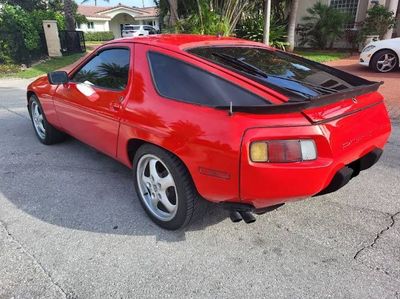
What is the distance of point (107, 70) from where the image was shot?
359 cm

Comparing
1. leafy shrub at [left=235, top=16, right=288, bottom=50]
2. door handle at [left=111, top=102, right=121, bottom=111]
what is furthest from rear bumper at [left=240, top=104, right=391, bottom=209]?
leafy shrub at [left=235, top=16, right=288, bottom=50]

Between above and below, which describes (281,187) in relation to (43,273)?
above

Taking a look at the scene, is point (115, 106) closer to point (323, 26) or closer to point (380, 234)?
point (380, 234)

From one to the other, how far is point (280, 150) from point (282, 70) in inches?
42.7

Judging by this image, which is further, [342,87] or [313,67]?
[313,67]

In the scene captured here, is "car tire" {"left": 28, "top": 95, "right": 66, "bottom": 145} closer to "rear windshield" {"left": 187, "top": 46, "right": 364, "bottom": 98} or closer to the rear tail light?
"rear windshield" {"left": 187, "top": 46, "right": 364, "bottom": 98}

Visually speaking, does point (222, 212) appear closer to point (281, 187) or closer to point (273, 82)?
point (281, 187)

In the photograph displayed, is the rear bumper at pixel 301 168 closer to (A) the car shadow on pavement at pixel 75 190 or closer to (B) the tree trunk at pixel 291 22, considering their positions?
(A) the car shadow on pavement at pixel 75 190

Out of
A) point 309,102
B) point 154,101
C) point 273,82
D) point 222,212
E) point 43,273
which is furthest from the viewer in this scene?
point 222,212

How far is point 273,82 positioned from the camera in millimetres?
2641

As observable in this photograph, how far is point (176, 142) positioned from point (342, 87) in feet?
4.71

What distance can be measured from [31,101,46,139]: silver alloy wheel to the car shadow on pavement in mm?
171

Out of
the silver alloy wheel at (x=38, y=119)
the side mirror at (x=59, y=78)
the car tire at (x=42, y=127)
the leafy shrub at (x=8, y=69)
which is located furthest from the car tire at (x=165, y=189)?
the leafy shrub at (x=8, y=69)

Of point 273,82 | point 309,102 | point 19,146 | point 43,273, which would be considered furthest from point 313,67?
point 19,146
